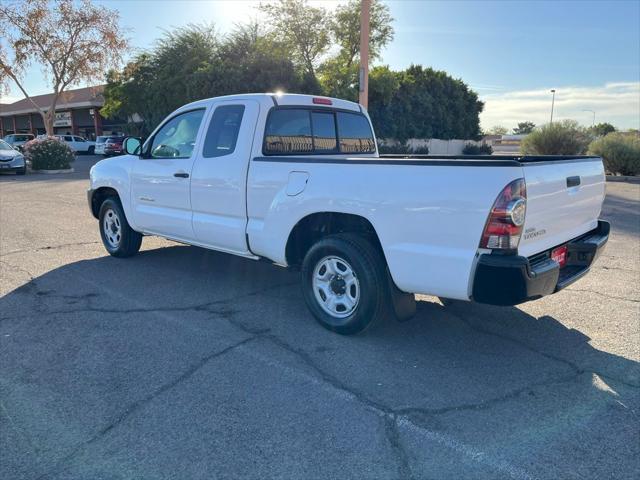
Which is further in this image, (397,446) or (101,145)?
(101,145)

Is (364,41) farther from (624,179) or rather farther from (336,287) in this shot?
(624,179)

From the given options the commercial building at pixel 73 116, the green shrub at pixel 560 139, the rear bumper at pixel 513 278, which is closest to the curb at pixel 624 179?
the green shrub at pixel 560 139

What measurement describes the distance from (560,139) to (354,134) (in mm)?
19626

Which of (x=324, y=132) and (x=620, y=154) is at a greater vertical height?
(x=324, y=132)

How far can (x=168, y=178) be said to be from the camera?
5.71 meters

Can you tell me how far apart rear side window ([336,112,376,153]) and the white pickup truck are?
1cm

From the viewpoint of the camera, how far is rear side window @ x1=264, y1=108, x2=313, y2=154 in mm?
4957

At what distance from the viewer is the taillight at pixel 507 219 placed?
10.5 ft

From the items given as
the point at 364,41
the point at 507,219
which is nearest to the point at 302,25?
the point at 364,41

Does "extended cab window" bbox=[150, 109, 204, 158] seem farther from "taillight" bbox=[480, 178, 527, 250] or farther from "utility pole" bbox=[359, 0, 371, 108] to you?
"utility pole" bbox=[359, 0, 371, 108]

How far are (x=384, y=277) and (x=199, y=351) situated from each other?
5.11 ft

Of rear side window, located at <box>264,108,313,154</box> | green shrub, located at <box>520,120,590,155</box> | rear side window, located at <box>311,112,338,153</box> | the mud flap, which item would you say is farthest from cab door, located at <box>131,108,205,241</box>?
green shrub, located at <box>520,120,590,155</box>

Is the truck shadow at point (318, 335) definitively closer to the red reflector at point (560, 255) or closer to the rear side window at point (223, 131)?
the red reflector at point (560, 255)

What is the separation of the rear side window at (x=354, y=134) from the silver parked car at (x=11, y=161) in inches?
782
